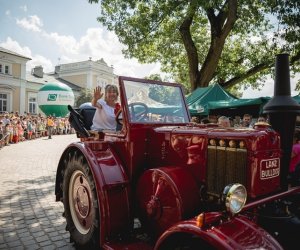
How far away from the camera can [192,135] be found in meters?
2.95

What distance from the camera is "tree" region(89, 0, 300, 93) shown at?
465 inches

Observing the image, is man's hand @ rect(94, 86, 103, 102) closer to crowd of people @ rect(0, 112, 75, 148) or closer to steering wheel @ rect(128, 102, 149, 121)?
steering wheel @ rect(128, 102, 149, 121)

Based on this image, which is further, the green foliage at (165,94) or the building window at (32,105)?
the building window at (32,105)

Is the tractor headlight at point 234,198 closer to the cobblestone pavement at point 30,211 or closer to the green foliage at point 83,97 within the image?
the cobblestone pavement at point 30,211

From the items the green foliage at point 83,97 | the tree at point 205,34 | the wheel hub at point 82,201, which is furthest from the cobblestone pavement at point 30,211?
the green foliage at point 83,97

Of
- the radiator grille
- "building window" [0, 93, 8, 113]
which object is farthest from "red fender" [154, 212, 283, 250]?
"building window" [0, 93, 8, 113]

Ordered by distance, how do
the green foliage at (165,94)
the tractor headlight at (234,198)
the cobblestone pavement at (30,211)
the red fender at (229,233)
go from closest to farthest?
1. the red fender at (229,233)
2. the tractor headlight at (234,198)
3. the green foliage at (165,94)
4. the cobblestone pavement at (30,211)

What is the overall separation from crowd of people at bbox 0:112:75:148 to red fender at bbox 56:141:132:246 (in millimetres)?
13810

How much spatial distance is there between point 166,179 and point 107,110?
1.85 metres

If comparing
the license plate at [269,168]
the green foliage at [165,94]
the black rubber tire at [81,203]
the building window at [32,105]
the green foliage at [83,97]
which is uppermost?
the green foliage at [83,97]

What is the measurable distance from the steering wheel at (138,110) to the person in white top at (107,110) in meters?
0.78

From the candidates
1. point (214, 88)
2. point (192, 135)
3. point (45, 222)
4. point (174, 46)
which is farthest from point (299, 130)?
point (174, 46)

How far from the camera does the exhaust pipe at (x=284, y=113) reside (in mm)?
2992

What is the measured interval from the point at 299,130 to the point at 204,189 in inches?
116
